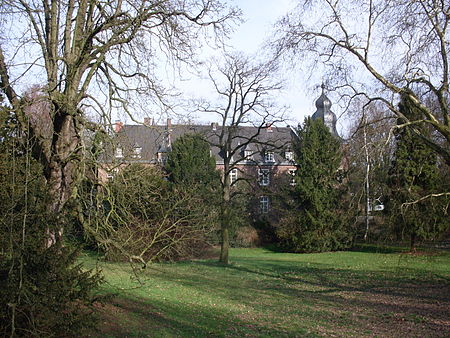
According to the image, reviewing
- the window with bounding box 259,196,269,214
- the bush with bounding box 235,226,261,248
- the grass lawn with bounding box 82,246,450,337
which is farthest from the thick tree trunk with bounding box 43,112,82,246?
the window with bounding box 259,196,269,214

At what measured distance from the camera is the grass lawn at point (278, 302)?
986 centimetres

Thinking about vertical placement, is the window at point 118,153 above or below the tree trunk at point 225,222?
above

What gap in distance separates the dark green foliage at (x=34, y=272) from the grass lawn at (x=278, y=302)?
952 millimetres

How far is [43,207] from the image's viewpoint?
6703 mm

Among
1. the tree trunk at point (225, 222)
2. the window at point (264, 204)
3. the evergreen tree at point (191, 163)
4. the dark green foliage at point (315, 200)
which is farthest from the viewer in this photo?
the window at point (264, 204)

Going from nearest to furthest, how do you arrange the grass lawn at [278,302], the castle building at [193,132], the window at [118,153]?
the window at [118,153] → the castle building at [193,132] → the grass lawn at [278,302]

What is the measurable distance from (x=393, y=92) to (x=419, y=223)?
60.0 ft

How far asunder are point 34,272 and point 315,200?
97.8 ft

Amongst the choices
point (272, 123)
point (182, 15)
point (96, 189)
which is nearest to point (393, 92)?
point (182, 15)

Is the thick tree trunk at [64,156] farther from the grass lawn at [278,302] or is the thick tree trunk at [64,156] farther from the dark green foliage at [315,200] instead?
the dark green foliage at [315,200]

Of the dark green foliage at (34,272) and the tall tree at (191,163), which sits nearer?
the dark green foliage at (34,272)

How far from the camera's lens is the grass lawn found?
32.3 feet

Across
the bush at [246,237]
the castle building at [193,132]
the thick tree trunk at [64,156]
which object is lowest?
the bush at [246,237]

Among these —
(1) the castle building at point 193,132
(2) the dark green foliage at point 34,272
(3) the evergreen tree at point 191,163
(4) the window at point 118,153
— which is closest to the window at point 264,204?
(1) the castle building at point 193,132
